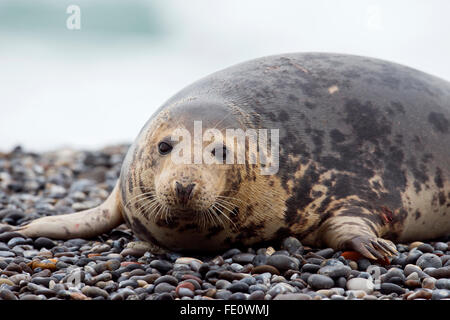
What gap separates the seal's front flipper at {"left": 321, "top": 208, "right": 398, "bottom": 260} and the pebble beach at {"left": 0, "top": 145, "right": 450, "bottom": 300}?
60 millimetres

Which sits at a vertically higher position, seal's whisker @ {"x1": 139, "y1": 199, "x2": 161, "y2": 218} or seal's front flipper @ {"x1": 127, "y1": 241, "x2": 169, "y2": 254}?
seal's whisker @ {"x1": 139, "y1": 199, "x2": 161, "y2": 218}

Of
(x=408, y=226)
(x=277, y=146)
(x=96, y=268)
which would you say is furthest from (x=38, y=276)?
(x=408, y=226)

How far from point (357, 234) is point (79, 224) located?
7.49 ft

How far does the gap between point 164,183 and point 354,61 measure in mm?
2241

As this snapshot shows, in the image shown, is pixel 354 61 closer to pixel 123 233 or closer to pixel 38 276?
pixel 123 233

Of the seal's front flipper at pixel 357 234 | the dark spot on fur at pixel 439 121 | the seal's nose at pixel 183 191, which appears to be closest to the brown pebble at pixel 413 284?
the seal's front flipper at pixel 357 234

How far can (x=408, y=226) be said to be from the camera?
5320mm

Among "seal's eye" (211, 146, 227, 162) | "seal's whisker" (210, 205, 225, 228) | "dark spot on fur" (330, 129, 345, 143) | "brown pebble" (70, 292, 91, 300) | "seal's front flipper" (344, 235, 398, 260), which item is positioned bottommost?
"brown pebble" (70, 292, 91, 300)

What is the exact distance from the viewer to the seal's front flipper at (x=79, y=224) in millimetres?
5773

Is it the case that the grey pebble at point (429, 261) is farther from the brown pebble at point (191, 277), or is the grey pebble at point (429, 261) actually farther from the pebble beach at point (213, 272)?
the brown pebble at point (191, 277)

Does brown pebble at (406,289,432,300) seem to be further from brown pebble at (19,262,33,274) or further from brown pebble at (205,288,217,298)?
brown pebble at (19,262,33,274)

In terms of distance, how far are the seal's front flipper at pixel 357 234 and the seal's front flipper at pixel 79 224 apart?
5.83 ft

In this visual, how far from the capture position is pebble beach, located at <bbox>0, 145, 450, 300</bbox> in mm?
4031

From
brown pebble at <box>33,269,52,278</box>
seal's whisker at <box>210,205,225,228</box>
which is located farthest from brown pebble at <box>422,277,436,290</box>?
brown pebble at <box>33,269,52,278</box>
